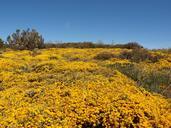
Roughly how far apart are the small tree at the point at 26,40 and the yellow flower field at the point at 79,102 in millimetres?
13349

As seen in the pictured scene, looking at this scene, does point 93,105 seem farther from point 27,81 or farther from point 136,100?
point 27,81

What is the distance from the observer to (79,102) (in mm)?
11250

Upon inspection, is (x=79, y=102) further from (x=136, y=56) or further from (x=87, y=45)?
(x=87, y=45)

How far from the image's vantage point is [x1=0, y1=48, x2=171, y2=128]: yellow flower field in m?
10.2

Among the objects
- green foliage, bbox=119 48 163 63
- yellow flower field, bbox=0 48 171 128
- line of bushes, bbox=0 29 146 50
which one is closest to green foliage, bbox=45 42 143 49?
line of bushes, bbox=0 29 146 50

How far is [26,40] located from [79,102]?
18460mm

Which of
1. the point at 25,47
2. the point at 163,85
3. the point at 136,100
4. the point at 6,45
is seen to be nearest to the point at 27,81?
the point at 136,100

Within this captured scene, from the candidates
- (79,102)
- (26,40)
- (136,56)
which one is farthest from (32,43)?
(79,102)

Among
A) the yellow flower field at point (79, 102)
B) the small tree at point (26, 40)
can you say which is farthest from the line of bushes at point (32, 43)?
the yellow flower field at point (79, 102)

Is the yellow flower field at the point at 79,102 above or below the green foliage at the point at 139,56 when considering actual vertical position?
below

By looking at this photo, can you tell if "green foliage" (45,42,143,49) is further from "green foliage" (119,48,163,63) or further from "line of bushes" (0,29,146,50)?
"green foliage" (119,48,163,63)

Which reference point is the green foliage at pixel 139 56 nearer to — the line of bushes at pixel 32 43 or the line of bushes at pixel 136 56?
the line of bushes at pixel 136 56

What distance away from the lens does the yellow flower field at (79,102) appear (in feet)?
33.4

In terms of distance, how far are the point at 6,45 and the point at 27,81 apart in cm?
1651
